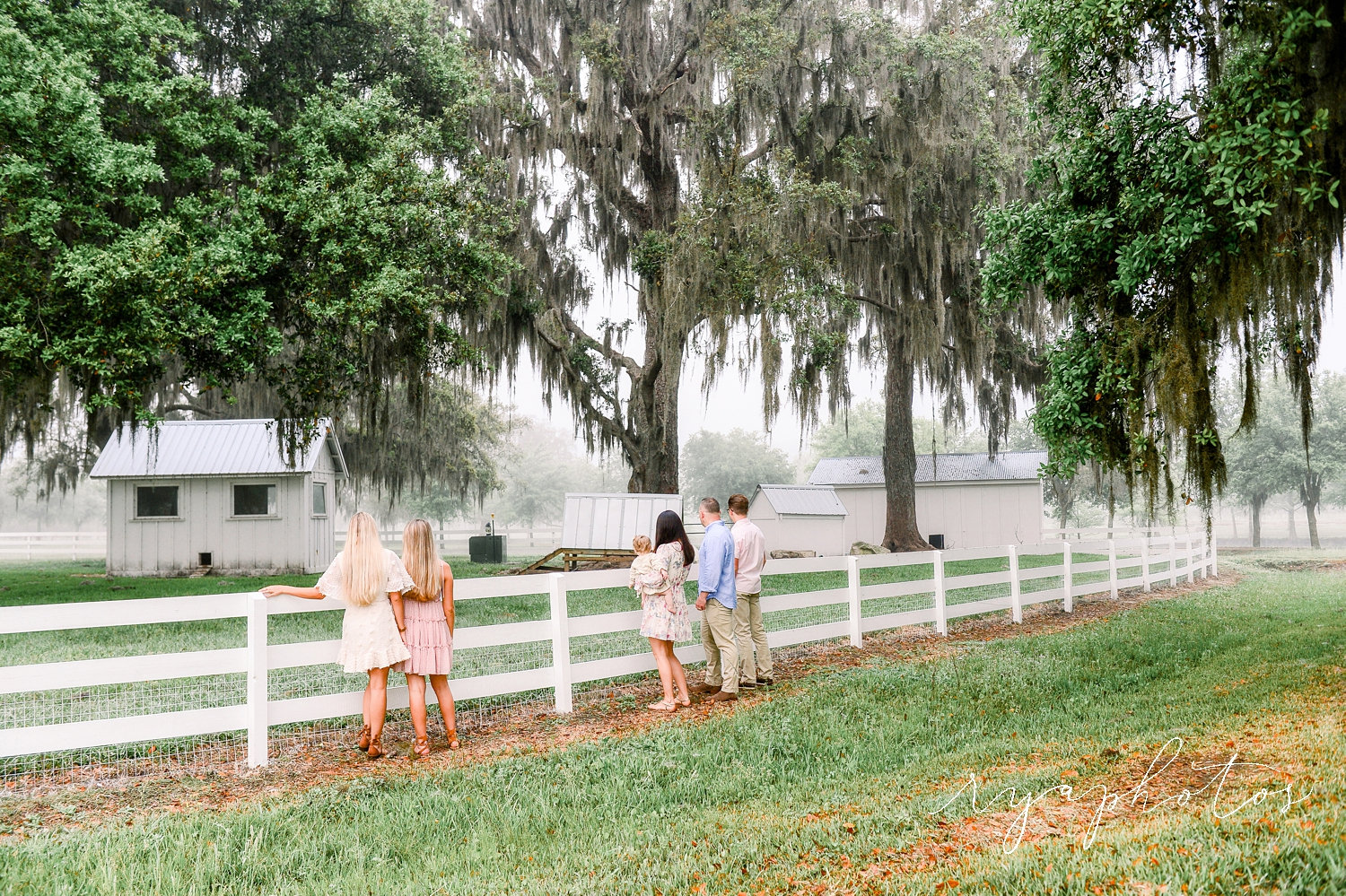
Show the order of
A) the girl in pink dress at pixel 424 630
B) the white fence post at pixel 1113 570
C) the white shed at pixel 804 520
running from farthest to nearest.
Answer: the white shed at pixel 804 520 < the white fence post at pixel 1113 570 < the girl in pink dress at pixel 424 630

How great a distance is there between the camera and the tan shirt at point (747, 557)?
23.9ft

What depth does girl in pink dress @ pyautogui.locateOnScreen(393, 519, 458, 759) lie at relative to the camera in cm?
568

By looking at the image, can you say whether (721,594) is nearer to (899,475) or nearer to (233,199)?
(233,199)

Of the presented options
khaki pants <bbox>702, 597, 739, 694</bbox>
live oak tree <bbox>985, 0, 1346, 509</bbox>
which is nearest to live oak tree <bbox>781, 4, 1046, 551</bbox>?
live oak tree <bbox>985, 0, 1346, 509</bbox>

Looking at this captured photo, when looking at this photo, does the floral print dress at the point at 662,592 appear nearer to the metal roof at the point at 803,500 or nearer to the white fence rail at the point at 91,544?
the white fence rail at the point at 91,544

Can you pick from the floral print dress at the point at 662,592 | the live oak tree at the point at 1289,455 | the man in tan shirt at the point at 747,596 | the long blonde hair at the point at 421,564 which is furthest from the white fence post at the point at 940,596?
the live oak tree at the point at 1289,455

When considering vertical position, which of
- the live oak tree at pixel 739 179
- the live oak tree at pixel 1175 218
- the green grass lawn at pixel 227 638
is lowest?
the green grass lawn at pixel 227 638

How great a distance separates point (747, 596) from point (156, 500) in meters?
16.8

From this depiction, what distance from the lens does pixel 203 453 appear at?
19.4 m

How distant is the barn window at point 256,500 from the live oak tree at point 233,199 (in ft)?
24.7

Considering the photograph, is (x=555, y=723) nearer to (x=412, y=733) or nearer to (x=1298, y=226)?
(x=412, y=733)

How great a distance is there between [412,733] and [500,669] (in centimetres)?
189
